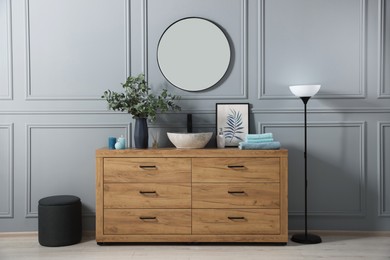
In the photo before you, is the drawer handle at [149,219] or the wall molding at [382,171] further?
the wall molding at [382,171]

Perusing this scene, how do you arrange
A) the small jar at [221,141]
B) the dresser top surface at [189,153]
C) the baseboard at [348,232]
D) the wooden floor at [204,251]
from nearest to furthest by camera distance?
1. the wooden floor at [204,251]
2. the dresser top surface at [189,153]
3. the small jar at [221,141]
4. the baseboard at [348,232]

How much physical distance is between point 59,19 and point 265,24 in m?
1.73

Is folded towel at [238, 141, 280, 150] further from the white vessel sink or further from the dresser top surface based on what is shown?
the white vessel sink

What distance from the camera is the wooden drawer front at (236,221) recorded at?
3.08 meters

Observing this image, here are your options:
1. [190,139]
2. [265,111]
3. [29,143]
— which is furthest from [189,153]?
[29,143]

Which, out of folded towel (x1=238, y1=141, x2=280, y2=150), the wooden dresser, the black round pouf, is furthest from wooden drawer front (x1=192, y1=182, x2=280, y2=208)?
the black round pouf

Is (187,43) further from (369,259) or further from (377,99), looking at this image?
(369,259)

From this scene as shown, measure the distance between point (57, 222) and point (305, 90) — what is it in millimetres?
2125

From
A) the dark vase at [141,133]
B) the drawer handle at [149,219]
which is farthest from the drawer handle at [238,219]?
the dark vase at [141,133]

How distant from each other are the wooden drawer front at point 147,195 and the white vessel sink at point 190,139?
0.31 meters

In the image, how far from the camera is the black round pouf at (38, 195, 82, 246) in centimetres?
313

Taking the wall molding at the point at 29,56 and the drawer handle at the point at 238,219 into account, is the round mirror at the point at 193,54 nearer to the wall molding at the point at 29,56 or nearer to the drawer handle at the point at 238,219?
the wall molding at the point at 29,56

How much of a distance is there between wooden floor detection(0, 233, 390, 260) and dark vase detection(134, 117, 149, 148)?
0.77 metres

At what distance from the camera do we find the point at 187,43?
11.5 feet
